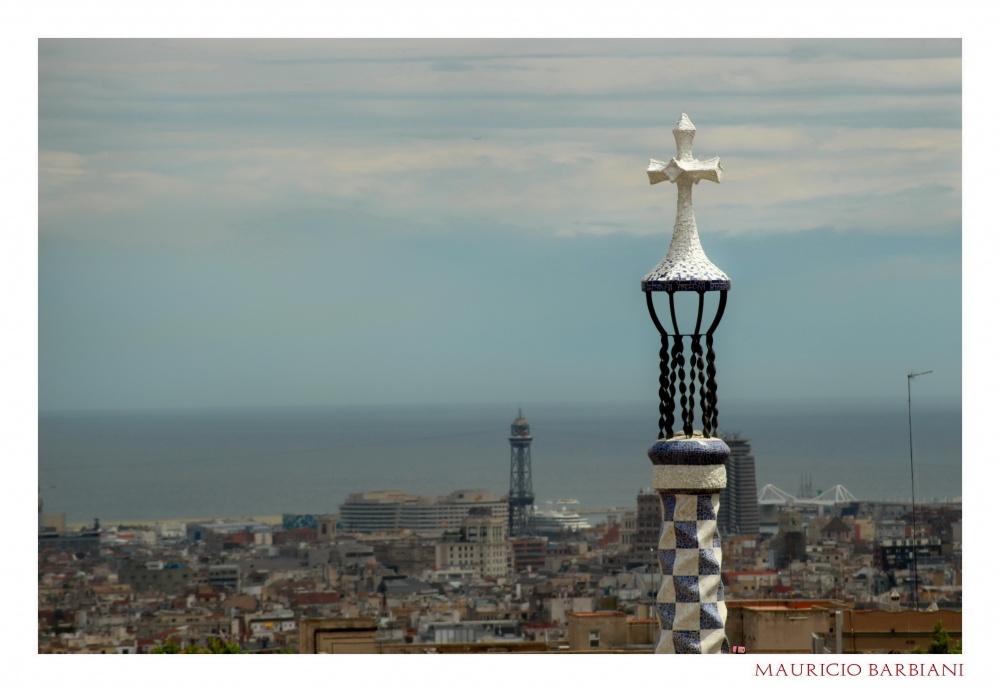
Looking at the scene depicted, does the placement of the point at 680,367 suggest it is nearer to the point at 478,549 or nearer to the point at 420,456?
the point at 478,549

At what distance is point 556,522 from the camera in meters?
78.3

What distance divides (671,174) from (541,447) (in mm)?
103766

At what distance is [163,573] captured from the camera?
5116 cm

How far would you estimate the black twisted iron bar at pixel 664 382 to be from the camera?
952cm

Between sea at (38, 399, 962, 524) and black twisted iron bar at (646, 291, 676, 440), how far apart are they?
3732cm

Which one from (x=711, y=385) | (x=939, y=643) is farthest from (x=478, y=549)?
(x=711, y=385)

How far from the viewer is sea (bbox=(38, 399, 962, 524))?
2687 inches

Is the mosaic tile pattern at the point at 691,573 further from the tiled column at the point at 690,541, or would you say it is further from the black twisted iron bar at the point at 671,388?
the black twisted iron bar at the point at 671,388

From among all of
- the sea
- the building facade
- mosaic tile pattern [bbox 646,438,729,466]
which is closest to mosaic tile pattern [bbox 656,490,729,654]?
mosaic tile pattern [bbox 646,438,729,466]

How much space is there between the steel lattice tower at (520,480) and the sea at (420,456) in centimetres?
157

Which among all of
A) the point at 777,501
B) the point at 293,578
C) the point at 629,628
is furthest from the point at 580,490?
the point at 629,628

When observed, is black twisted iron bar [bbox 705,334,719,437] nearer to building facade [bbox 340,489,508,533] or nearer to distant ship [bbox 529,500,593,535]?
distant ship [bbox 529,500,593,535]

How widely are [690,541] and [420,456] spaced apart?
107 metres

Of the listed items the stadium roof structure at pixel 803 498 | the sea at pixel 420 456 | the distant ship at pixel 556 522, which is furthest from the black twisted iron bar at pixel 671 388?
the distant ship at pixel 556 522
